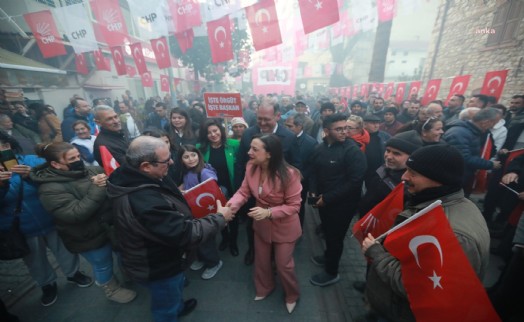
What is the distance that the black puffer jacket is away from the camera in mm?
1778

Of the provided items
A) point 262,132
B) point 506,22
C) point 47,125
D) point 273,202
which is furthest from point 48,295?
point 506,22

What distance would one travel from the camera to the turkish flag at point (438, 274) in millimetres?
1269

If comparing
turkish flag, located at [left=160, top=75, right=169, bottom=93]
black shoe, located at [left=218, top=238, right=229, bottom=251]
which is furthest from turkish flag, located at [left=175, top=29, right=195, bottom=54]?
black shoe, located at [left=218, top=238, right=229, bottom=251]

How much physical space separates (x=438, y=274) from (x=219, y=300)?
8.85 ft

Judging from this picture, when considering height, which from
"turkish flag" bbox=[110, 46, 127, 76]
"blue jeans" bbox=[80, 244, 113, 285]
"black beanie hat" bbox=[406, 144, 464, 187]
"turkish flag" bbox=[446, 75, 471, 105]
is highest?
"turkish flag" bbox=[110, 46, 127, 76]

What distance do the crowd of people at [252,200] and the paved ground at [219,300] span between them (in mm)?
129

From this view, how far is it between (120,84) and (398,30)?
136ft

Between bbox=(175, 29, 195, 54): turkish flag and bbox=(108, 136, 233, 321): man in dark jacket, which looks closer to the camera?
bbox=(108, 136, 233, 321): man in dark jacket

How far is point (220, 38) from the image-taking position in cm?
779

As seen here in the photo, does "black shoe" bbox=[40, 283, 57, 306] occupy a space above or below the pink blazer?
below

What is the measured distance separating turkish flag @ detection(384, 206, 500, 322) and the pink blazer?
1.15 metres

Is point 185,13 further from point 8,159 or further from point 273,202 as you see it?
point 273,202

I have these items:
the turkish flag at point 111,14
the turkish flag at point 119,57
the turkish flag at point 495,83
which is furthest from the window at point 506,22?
the turkish flag at point 119,57

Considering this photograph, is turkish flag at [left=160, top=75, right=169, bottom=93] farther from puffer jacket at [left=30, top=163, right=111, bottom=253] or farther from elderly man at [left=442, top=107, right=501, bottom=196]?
elderly man at [left=442, top=107, right=501, bottom=196]
